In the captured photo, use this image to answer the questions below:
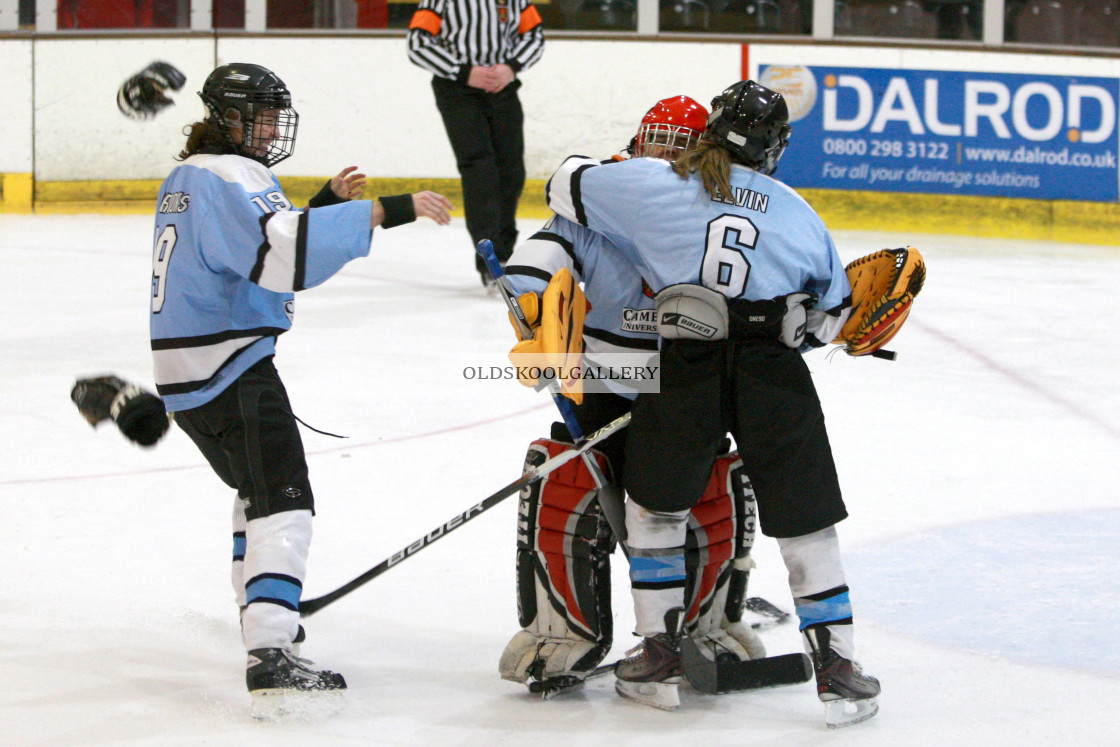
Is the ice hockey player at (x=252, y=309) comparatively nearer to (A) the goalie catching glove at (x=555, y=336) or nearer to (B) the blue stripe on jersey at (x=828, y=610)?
(A) the goalie catching glove at (x=555, y=336)

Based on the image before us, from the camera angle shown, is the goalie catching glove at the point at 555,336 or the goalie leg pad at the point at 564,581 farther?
the goalie leg pad at the point at 564,581

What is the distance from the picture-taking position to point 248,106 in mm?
2205

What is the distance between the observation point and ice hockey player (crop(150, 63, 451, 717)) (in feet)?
6.80

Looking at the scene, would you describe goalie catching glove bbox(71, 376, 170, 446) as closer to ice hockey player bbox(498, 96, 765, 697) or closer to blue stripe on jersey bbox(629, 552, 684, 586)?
ice hockey player bbox(498, 96, 765, 697)

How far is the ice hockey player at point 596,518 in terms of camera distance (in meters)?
2.19

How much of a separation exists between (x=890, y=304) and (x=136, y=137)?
637cm

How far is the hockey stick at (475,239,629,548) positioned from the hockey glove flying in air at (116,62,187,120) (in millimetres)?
675

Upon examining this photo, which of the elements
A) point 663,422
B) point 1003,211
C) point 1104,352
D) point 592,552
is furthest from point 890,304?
point 1003,211

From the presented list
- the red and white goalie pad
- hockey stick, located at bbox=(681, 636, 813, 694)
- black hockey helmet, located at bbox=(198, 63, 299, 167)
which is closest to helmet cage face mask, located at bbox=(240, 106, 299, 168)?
black hockey helmet, located at bbox=(198, 63, 299, 167)

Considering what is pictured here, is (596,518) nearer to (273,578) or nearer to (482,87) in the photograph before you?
(273,578)

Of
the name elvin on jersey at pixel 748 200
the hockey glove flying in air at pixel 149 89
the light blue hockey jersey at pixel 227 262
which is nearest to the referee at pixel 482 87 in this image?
the hockey glove flying in air at pixel 149 89

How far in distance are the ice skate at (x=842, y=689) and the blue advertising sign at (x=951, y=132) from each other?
18.1 ft

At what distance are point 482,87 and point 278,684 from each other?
3700mm

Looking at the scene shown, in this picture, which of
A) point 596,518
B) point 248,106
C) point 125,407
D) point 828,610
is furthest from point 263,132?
point 828,610
